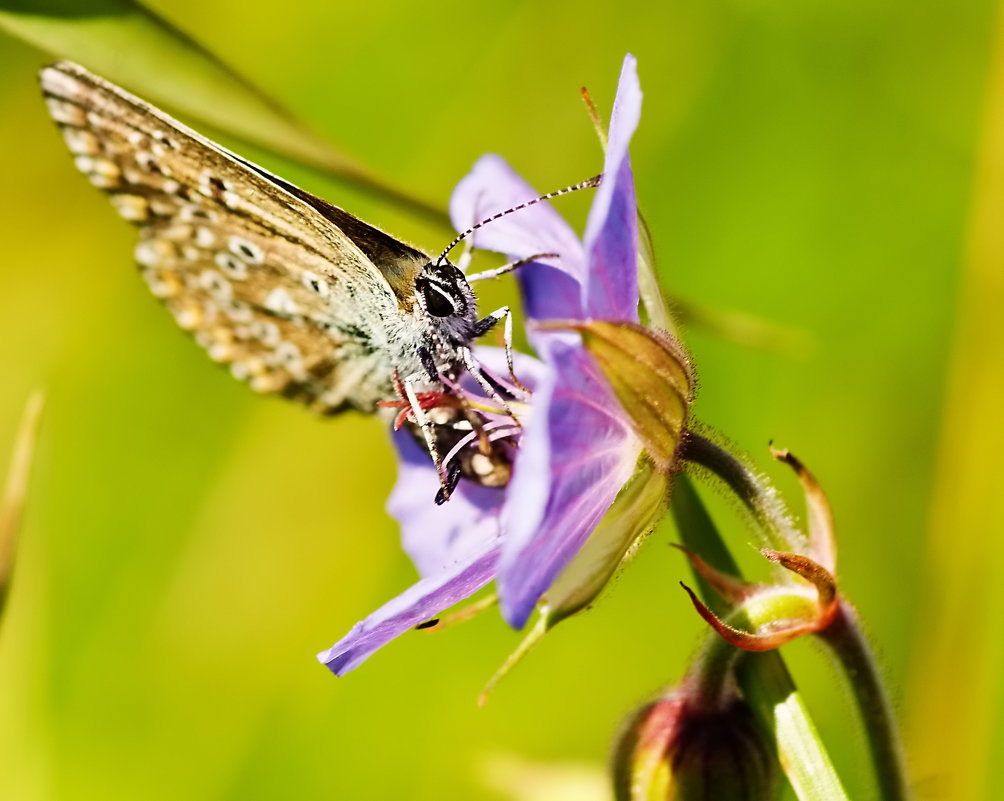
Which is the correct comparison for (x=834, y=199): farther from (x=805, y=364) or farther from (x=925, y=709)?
(x=925, y=709)

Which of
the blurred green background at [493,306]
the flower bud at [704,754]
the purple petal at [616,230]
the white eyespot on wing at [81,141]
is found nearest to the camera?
the purple petal at [616,230]

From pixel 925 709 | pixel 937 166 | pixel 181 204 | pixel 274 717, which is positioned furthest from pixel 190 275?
pixel 937 166

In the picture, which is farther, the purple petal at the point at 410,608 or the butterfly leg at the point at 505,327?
the butterfly leg at the point at 505,327

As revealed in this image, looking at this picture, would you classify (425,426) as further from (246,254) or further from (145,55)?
(145,55)

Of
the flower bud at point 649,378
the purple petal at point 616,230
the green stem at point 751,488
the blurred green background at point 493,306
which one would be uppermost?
the purple petal at point 616,230

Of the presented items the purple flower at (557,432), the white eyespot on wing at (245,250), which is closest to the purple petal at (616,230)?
the purple flower at (557,432)

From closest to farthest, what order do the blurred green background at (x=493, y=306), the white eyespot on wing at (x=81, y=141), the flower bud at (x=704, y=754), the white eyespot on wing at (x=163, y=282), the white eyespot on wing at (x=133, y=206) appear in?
the flower bud at (x=704, y=754) → the white eyespot on wing at (x=81, y=141) → the white eyespot on wing at (x=133, y=206) → the white eyespot on wing at (x=163, y=282) → the blurred green background at (x=493, y=306)

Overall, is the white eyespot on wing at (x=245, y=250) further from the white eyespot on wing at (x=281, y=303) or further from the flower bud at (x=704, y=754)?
the flower bud at (x=704, y=754)

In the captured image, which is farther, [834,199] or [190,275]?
Result: [834,199]
